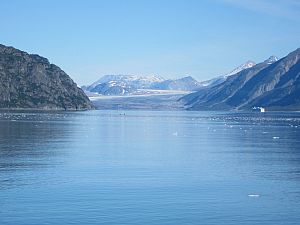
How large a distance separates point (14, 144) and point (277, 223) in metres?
32.3

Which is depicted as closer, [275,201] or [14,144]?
[275,201]

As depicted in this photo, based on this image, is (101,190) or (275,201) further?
(101,190)

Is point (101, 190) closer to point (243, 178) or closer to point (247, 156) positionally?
point (243, 178)

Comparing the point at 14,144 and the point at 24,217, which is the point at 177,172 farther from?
the point at 14,144

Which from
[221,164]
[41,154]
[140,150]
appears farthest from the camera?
[140,150]

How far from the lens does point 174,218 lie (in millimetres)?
20781

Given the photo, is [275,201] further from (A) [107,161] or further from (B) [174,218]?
(A) [107,161]

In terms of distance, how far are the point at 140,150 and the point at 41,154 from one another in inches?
339

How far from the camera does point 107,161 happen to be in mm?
37438

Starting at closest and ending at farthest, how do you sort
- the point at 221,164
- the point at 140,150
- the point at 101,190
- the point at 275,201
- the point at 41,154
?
the point at 275,201 → the point at 101,190 → the point at 221,164 → the point at 41,154 → the point at 140,150

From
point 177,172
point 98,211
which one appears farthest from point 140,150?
point 98,211

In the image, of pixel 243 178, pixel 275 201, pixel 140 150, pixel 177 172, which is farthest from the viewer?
pixel 140 150

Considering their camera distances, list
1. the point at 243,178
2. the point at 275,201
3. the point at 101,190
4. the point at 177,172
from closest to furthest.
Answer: the point at 275,201
the point at 101,190
the point at 243,178
the point at 177,172

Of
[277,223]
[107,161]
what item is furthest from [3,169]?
[277,223]
